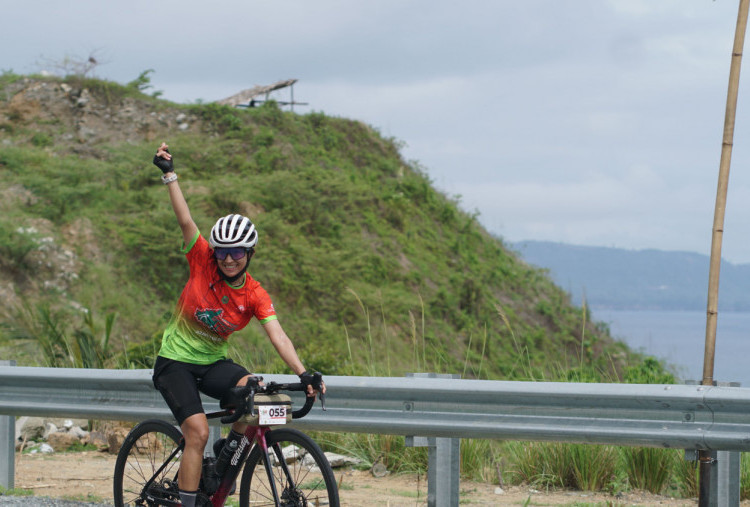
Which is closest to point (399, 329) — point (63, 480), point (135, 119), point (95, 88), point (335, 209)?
point (335, 209)

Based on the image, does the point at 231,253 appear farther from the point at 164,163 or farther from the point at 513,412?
the point at 513,412

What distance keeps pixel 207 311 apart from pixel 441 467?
1.71 m

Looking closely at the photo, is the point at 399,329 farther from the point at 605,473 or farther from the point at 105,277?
the point at 605,473

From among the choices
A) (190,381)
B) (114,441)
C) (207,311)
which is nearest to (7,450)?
(114,441)

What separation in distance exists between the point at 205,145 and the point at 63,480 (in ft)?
78.3

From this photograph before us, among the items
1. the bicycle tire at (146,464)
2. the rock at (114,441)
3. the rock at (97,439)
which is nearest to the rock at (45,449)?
the rock at (97,439)

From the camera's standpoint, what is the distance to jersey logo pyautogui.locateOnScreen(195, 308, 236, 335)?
477 centimetres

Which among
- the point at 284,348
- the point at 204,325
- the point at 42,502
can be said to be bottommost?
Answer: the point at 42,502

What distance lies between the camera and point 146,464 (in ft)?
18.0

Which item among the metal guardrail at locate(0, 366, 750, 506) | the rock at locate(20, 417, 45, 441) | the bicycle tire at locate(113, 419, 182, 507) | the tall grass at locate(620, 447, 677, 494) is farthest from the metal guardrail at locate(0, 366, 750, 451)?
the rock at locate(20, 417, 45, 441)

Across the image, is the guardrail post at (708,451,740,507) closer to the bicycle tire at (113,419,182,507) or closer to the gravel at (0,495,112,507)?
the bicycle tire at (113,419,182,507)

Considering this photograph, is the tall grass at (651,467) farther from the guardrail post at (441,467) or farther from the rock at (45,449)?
the rock at (45,449)

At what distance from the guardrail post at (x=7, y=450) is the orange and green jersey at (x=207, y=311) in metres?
2.37

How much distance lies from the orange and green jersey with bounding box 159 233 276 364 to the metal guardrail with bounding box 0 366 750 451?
87 centimetres
